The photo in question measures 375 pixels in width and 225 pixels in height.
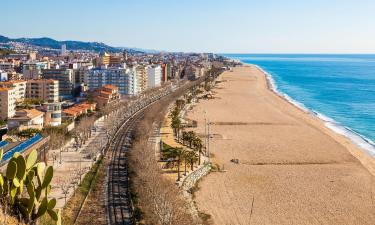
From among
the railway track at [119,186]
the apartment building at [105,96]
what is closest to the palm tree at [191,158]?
the railway track at [119,186]

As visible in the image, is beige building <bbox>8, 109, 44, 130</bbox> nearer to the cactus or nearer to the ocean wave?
the ocean wave

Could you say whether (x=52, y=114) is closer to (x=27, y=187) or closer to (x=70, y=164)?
(x=70, y=164)

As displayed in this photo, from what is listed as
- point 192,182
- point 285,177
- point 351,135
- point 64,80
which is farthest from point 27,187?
point 64,80

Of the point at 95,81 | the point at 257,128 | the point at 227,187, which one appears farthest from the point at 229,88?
the point at 227,187

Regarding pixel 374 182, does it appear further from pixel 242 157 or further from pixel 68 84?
pixel 68 84

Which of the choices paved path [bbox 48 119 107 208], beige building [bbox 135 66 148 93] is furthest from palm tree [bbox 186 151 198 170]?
beige building [bbox 135 66 148 93]
